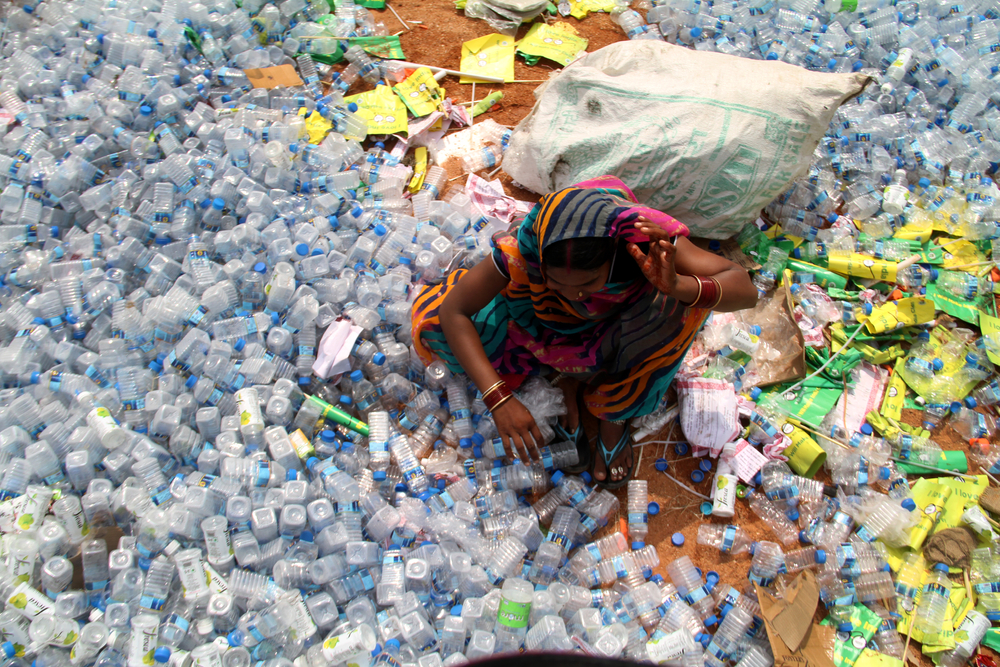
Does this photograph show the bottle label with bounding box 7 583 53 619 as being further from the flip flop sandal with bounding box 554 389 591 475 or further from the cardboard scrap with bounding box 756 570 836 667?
the cardboard scrap with bounding box 756 570 836 667

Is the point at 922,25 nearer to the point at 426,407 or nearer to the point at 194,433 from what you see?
the point at 426,407

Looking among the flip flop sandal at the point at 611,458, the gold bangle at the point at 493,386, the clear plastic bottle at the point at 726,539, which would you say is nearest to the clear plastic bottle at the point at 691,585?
the clear plastic bottle at the point at 726,539

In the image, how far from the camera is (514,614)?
227cm

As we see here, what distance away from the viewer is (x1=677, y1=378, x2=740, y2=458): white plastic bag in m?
2.84

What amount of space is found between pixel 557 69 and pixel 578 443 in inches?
112

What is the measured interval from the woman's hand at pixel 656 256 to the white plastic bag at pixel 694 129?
128 cm

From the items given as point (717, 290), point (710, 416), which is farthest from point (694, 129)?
point (710, 416)

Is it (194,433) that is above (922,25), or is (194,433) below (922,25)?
below

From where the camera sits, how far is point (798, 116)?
308 cm

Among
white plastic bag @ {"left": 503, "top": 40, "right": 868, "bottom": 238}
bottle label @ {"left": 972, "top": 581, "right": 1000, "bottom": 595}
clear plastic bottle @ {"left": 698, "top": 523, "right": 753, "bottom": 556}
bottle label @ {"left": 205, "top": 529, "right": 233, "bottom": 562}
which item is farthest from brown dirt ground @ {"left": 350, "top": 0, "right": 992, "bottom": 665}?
bottle label @ {"left": 205, "top": 529, "right": 233, "bottom": 562}

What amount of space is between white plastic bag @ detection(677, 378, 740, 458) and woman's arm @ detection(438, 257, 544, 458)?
824 millimetres

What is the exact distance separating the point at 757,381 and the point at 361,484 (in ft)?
6.44

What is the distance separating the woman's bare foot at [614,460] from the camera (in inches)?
110

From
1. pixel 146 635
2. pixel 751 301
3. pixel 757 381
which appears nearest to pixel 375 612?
pixel 146 635
